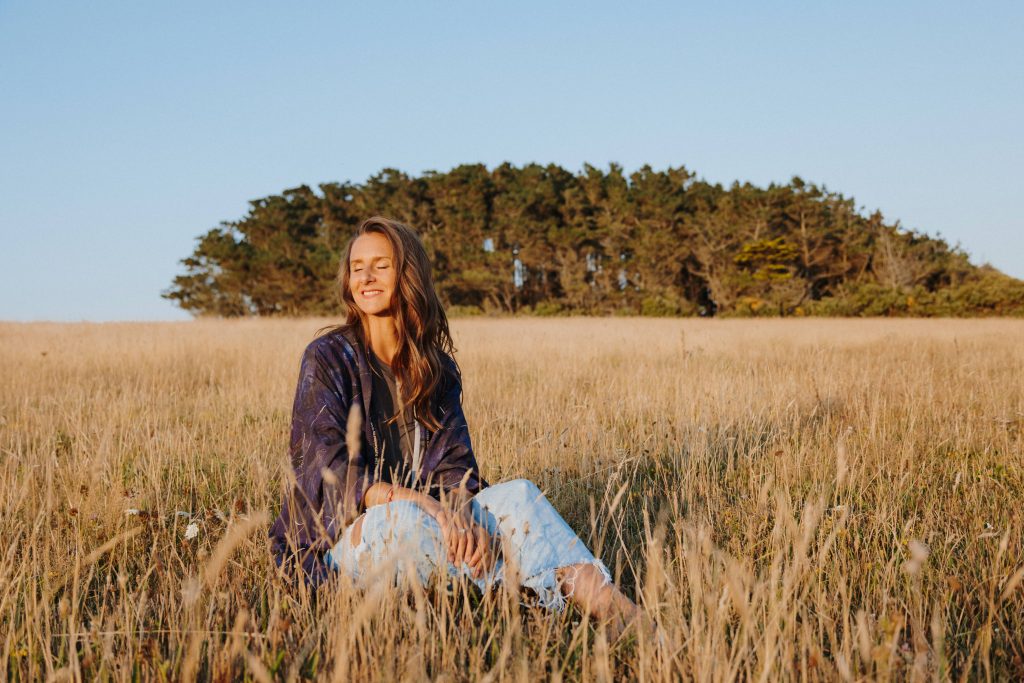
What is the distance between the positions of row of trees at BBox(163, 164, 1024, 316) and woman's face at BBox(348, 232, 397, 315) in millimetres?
31355

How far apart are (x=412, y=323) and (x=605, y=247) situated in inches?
1436

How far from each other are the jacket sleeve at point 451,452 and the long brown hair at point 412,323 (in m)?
0.05

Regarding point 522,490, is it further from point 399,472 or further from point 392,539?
point 399,472

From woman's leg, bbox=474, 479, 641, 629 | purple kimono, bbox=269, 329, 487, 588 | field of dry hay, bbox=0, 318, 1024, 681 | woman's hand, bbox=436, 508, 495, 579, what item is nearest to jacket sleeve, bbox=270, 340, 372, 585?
purple kimono, bbox=269, 329, 487, 588

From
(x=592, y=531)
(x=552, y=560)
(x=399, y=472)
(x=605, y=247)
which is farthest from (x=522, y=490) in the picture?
(x=605, y=247)

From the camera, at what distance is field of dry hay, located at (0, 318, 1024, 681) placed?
1668mm

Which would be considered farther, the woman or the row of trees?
the row of trees

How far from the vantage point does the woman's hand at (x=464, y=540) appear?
6.76ft

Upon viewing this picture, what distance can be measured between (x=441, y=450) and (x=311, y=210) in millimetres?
44917

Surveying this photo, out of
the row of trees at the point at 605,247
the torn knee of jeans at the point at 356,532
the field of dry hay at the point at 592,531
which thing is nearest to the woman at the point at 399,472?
the torn knee of jeans at the point at 356,532

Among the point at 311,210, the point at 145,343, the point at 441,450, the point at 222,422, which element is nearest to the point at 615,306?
the point at 311,210

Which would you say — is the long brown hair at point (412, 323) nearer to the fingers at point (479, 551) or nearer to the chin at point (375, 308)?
the chin at point (375, 308)

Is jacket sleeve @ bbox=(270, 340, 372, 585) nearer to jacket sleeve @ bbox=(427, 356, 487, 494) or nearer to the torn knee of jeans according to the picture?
the torn knee of jeans

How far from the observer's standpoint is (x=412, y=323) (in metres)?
2.80
